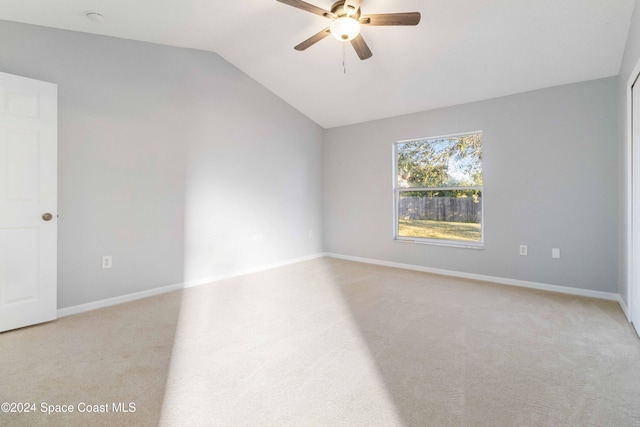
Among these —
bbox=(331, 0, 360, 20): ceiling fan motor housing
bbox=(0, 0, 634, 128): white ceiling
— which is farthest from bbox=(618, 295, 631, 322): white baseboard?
bbox=(331, 0, 360, 20): ceiling fan motor housing

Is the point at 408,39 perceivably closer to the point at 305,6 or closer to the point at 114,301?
the point at 305,6

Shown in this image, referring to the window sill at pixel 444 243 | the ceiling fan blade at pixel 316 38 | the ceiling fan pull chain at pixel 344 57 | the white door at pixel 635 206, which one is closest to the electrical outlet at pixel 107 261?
the ceiling fan blade at pixel 316 38

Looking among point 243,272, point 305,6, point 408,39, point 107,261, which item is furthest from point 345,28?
point 243,272

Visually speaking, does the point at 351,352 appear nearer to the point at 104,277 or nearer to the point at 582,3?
the point at 104,277

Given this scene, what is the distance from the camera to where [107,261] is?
2.96 meters

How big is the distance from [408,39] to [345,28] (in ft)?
3.53

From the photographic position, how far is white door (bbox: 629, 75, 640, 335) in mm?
2352

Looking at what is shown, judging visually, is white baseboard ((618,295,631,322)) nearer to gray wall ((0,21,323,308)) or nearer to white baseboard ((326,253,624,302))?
white baseboard ((326,253,624,302))

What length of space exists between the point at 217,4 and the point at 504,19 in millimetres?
2589

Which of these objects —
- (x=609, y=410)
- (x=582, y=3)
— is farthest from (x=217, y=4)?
(x=609, y=410)

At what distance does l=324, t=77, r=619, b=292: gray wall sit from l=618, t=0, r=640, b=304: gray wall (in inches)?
6.4

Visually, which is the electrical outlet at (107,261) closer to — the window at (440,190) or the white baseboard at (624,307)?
the window at (440,190)

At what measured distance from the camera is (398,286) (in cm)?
362

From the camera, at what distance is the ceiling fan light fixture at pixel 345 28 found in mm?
2324
